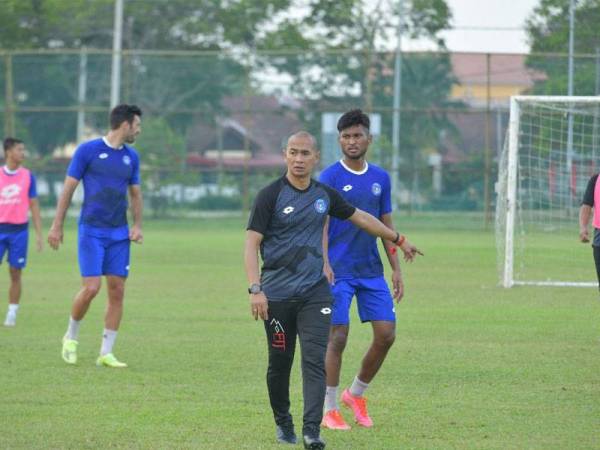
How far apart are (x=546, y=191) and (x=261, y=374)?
1867 cm

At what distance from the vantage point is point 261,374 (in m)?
11.0

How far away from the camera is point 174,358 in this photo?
1200 centimetres

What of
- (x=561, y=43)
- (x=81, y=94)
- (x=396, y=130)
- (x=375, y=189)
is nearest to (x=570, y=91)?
(x=561, y=43)

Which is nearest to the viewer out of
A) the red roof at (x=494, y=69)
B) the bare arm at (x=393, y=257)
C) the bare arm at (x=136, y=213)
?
the bare arm at (x=393, y=257)

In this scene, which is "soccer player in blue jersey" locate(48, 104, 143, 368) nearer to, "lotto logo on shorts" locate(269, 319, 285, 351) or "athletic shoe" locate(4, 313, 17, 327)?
"athletic shoe" locate(4, 313, 17, 327)

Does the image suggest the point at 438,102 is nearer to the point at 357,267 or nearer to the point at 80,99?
the point at 80,99

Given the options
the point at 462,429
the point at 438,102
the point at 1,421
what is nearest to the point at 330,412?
the point at 462,429

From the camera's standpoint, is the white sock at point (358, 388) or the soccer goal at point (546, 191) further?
the soccer goal at point (546, 191)

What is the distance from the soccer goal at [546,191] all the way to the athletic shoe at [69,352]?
9042 mm

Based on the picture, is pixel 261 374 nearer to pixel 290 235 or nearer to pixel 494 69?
pixel 290 235

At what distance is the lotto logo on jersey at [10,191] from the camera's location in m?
15.4

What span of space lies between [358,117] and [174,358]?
4016 mm

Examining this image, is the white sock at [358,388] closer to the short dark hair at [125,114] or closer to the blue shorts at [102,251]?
the blue shorts at [102,251]

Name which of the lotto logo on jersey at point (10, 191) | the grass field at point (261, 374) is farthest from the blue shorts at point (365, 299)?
the lotto logo on jersey at point (10, 191)
